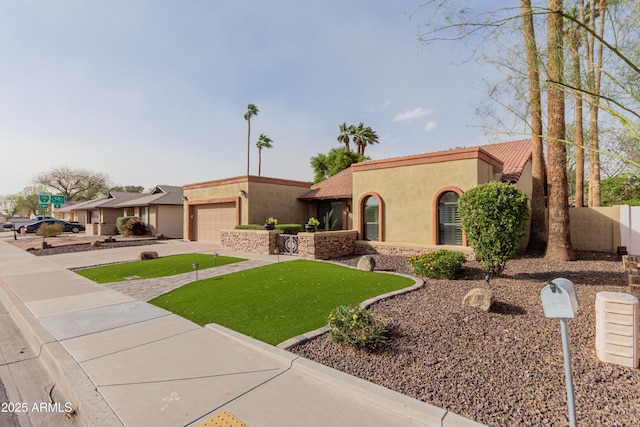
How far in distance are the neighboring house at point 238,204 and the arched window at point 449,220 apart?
10.8 meters

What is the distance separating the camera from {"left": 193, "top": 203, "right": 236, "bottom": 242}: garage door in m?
20.5

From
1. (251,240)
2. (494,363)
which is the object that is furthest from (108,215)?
(494,363)

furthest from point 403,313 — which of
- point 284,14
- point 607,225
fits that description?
point 607,225

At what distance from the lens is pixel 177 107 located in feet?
50.1

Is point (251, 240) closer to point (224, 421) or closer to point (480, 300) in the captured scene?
point (480, 300)

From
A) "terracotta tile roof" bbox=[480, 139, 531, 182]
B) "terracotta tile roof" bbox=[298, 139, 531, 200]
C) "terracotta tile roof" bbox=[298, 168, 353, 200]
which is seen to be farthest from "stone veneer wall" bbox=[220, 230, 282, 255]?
"terracotta tile roof" bbox=[480, 139, 531, 182]

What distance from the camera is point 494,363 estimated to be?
4.09 metres

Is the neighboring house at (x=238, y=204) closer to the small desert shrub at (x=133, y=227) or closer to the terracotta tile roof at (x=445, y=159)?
the terracotta tile roof at (x=445, y=159)

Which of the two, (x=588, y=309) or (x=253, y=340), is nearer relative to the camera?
(x=253, y=340)

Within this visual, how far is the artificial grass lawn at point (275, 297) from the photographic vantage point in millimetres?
5785

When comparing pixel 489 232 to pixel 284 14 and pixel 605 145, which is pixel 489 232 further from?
pixel 284 14

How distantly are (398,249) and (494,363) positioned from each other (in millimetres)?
9138

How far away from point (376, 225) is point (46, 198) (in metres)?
22.3

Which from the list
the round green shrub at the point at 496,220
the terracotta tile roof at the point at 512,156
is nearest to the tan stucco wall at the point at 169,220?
the terracotta tile roof at the point at 512,156
